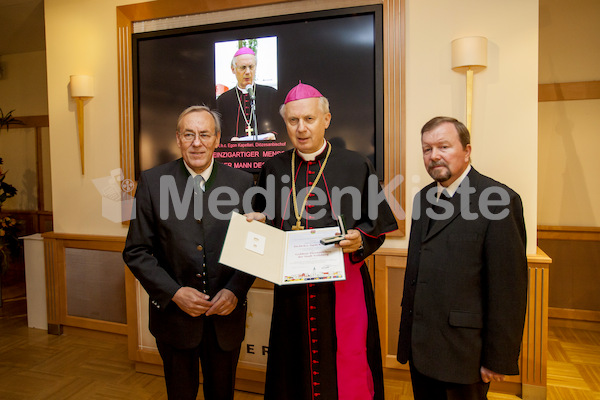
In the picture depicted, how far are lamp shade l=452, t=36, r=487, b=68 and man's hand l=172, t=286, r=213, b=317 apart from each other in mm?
2057

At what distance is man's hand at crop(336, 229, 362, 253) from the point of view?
5.11 ft

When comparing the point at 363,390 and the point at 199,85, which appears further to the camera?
the point at 199,85

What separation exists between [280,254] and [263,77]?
1.81 metres

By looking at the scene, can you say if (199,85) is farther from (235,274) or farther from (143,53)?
(235,274)

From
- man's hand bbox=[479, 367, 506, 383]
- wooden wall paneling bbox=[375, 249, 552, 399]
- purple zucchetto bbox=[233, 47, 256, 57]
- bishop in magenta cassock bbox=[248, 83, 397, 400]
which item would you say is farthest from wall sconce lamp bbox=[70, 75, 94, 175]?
man's hand bbox=[479, 367, 506, 383]

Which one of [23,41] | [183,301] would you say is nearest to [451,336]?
[183,301]

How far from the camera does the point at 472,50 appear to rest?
2418 millimetres

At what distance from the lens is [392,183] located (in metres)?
2.73

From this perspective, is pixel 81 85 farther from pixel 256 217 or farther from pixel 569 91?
pixel 569 91

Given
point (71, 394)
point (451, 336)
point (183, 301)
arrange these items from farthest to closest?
1. point (71, 394)
2. point (183, 301)
3. point (451, 336)

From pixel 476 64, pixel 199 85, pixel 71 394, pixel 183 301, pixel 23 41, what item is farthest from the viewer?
pixel 23 41

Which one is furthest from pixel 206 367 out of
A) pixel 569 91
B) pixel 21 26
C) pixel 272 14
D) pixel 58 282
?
pixel 21 26

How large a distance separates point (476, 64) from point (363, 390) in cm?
198

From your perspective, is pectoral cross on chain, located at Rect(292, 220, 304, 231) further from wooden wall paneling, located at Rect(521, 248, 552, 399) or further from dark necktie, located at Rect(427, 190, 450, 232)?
wooden wall paneling, located at Rect(521, 248, 552, 399)
